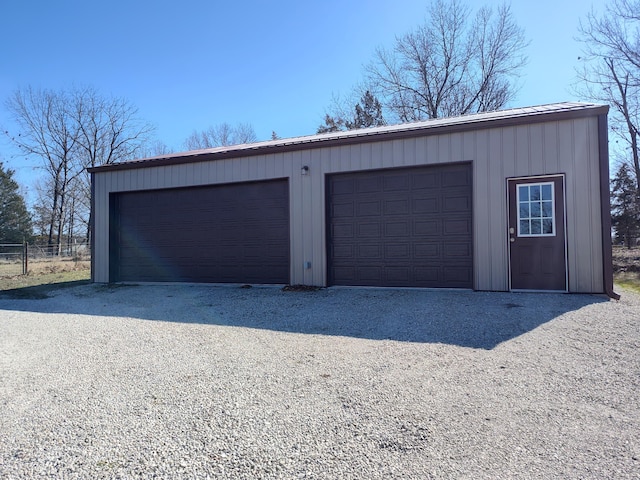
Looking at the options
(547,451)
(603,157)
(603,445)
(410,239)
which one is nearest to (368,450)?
(547,451)

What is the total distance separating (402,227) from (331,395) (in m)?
5.05

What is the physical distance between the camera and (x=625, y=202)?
56.7 ft

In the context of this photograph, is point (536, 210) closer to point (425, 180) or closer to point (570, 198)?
point (570, 198)

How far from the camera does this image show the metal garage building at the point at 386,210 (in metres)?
6.30

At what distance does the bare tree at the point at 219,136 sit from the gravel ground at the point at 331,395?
25643 mm

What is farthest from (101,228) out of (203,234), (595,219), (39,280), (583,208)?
(595,219)

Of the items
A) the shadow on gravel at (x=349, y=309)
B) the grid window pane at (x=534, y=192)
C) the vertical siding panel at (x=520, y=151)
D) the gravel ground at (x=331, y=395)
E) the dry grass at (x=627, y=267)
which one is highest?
the vertical siding panel at (x=520, y=151)

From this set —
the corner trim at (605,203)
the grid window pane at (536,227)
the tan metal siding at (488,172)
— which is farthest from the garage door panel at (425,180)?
the corner trim at (605,203)

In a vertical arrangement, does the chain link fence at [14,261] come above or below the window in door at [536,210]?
below

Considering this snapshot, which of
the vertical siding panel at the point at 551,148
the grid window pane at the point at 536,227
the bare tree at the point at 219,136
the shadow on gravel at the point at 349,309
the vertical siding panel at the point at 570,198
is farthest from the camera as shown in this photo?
the bare tree at the point at 219,136

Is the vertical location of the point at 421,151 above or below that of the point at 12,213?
below

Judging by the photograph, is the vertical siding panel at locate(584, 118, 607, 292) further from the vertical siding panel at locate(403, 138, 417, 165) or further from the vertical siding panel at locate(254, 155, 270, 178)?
the vertical siding panel at locate(254, 155, 270, 178)

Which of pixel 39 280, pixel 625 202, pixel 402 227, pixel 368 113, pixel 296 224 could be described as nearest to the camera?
pixel 402 227

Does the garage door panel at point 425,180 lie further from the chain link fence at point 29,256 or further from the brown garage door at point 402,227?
the chain link fence at point 29,256
